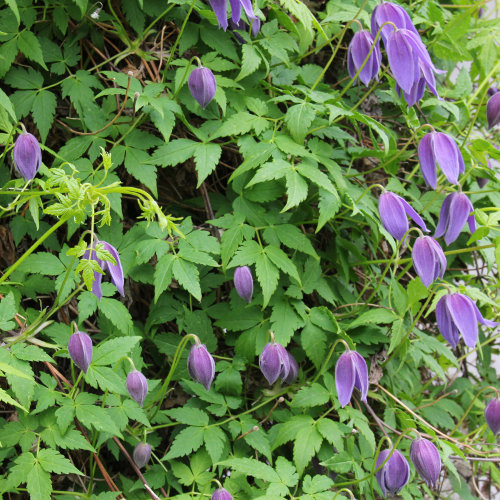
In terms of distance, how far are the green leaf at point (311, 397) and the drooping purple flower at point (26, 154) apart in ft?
2.89

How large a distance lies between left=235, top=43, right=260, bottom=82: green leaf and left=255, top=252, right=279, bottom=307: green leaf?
50 centimetres

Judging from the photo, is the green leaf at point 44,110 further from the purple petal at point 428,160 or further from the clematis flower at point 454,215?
the clematis flower at point 454,215

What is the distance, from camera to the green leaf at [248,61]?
6.01ft

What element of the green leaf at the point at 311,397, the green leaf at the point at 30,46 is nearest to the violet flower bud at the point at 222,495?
the green leaf at the point at 311,397

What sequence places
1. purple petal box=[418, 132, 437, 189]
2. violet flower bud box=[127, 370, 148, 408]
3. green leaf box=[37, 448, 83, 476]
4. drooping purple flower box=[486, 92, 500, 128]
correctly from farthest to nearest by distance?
drooping purple flower box=[486, 92, 500, 128], purple petal box=[418, 132, 437, 189], violet flower bud box=[127, 370, 148, 408], green leaf box=[37, 448, 83, 476]

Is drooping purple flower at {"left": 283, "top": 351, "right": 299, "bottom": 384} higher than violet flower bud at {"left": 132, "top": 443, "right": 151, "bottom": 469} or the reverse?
higher

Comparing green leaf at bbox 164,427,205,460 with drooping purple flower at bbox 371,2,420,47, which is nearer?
green leaf at bbox 164,427,205,460

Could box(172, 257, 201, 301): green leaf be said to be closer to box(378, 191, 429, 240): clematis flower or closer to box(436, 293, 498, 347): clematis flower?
box(378, 191, 429, 240): clematis flower

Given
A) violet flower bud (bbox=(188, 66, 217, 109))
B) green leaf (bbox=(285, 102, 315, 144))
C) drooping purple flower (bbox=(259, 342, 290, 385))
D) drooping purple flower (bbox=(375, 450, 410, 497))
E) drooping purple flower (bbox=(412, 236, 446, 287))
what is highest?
violet flower bud (bbox=(188, 66, 217, 109))

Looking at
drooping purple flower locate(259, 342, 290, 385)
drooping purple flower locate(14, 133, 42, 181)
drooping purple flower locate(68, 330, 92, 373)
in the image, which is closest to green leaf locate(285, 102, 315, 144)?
drooping purple flower locate(259, 342, 290, 385)

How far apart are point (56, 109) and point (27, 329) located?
666mm

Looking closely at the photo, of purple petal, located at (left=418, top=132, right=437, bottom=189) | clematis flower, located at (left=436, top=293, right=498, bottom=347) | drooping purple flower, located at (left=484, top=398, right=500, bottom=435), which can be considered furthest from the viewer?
drooping purple flower, located at (left=484, top=398, right=500, bottom=435)

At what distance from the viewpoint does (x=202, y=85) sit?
175 cm

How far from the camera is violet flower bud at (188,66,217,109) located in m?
1.75
